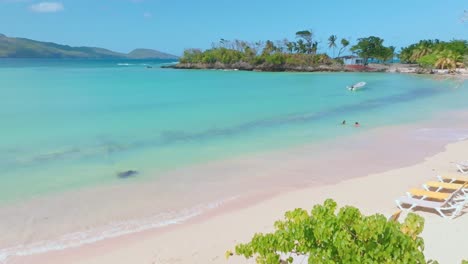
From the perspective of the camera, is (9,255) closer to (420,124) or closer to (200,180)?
(200,180)

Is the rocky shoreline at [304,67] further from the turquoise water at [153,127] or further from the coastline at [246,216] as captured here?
the coastline at [246,216]

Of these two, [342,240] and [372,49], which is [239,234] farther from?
[372,49]

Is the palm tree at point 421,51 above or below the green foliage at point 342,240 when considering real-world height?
above

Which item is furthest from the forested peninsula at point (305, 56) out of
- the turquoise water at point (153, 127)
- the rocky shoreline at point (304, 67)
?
the turquoise water at point (153, 127)

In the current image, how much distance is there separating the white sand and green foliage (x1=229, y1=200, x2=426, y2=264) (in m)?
2.52

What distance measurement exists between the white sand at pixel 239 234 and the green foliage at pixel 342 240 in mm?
2520

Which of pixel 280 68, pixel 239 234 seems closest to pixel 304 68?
pixel 280 68

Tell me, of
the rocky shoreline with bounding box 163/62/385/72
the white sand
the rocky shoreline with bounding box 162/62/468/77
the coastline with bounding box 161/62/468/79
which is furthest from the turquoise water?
the rocky shoreline with bounding box 163/62/385/72

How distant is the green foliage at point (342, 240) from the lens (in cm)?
299

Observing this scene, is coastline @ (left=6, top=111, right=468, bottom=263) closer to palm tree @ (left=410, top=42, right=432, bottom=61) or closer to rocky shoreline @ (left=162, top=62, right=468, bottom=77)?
rocky shoreline @ (left=162, top=62, right=468, bottom=77)

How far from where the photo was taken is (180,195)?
28.9 ft

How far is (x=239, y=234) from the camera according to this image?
6.61m

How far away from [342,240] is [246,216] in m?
4.60

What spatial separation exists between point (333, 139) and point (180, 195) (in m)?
7.84
